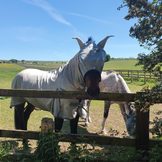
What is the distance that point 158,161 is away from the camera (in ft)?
6.48

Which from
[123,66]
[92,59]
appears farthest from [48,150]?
[123,66]

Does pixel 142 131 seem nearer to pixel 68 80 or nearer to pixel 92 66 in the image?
pixel 92 66

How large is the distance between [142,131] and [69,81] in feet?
5.37

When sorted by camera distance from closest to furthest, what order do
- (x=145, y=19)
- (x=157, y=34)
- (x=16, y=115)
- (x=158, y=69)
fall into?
(x=158, y=69)
(x=16, y=115)
(x=157, y=34)
(x=145, y=19)

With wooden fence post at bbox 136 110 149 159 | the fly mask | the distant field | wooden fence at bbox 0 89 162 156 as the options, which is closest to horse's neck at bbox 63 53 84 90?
the fly mask

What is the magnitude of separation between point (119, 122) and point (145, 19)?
439 cm

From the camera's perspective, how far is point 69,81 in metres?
2.96

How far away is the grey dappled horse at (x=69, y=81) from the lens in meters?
2.43

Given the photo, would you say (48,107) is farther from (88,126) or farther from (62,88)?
(88,126)

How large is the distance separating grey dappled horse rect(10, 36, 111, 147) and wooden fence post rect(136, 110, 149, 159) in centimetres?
80

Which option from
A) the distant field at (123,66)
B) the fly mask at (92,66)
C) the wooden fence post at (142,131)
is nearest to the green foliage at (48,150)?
the fly mask at (92,66)

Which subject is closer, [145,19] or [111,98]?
[111,98]

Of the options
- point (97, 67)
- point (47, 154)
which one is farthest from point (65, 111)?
point (97, 67)

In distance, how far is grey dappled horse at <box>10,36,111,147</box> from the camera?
2.43m
